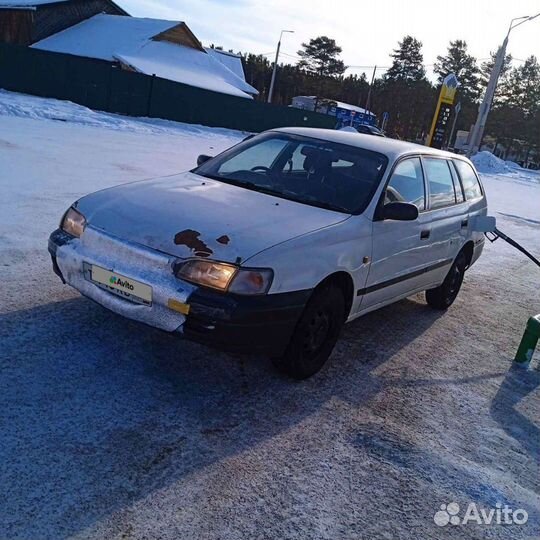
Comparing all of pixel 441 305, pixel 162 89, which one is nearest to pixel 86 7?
pixel 162 89

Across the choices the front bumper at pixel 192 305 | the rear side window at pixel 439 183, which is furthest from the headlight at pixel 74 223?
the rear side window at pixel 439 183

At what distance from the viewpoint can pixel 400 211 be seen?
4.24m

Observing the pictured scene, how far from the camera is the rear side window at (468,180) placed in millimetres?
6000

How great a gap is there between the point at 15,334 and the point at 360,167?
8.93 ft

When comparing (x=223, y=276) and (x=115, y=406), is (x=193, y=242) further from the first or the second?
(x=115, y=406)

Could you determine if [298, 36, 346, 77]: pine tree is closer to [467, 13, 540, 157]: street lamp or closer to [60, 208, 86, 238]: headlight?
[467, 13, 540, 157]: street lamp

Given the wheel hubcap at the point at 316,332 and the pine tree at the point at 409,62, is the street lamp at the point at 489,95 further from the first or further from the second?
the pine tree at the point at 409,62

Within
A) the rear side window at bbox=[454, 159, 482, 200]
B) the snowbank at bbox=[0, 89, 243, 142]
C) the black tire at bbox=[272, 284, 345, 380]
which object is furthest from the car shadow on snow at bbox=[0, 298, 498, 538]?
the snowbank at bbox=[0, 89, 243, 142]

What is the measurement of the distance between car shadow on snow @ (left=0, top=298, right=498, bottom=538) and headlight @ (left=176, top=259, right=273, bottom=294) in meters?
0.57

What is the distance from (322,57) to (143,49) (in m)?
39.0

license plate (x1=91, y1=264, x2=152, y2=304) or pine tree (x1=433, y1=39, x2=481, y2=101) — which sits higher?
pine tree (x1=433, y1=39, x2=481, y2=101)

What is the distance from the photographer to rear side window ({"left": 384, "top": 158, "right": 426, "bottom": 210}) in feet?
14.9

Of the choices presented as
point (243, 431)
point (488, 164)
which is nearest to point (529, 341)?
point (243, 431)

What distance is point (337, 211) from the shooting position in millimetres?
4164
